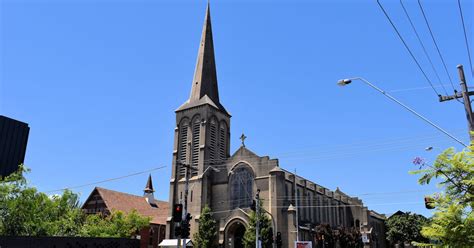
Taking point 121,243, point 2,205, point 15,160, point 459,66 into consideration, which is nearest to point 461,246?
point 459,66

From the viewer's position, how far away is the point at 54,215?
40062 mm

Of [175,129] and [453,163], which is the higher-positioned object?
[175,129]

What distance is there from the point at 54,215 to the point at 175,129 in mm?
23543

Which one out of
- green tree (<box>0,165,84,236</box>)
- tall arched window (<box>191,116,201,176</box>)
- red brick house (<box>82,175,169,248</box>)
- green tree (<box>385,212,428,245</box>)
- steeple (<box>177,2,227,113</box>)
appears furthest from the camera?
green tree (<box>385,212,428,245</box>)

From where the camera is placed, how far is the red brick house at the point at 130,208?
215 ft

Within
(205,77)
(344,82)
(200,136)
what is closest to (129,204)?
(200,136)

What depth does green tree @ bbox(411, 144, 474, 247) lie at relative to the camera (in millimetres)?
10352

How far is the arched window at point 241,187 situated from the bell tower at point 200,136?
3.30 m

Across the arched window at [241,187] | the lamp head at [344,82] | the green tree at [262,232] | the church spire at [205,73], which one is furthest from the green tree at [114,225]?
the lamp head at [344,82]

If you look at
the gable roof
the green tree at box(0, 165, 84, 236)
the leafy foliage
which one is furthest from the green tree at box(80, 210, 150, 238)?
the gable roof

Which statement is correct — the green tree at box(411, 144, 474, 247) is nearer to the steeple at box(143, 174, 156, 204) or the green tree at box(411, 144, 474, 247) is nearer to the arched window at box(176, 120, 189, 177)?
the arched window at box(176, 120, 189, 177)

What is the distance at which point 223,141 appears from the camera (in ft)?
197

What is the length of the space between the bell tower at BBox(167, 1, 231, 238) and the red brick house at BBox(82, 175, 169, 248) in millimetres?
12022

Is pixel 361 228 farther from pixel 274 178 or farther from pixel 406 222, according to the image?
pixel 274 178
